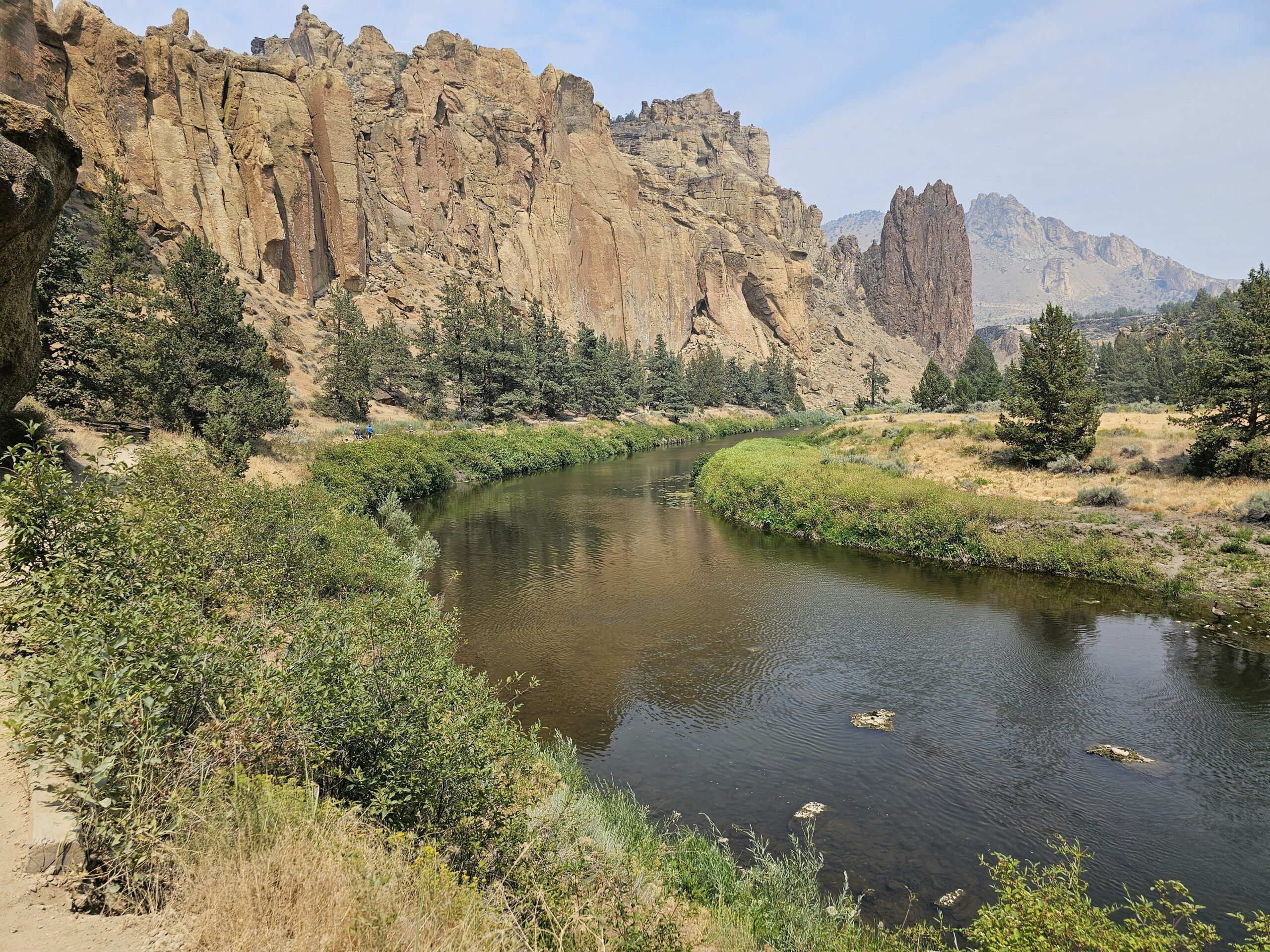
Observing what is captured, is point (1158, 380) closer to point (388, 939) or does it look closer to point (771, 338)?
point (771, 338)

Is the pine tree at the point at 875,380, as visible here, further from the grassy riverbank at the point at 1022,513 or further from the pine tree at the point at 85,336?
the pine tree at the point at 85,336

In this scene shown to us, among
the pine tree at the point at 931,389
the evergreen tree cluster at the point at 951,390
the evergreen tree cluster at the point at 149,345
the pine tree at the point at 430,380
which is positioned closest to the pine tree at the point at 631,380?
Answer: the pine tree at the point at 430,380

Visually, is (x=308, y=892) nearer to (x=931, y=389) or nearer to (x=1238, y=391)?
(x=1238, y=391)

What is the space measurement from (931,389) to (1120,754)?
7887 cm

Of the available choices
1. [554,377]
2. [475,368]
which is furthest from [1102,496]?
[554,377]

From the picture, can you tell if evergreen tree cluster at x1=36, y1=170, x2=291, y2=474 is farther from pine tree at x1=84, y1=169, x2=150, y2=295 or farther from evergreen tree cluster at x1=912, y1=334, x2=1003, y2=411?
evergreen tree cluster at x1=912, y1=334, x2=1003, y2=411

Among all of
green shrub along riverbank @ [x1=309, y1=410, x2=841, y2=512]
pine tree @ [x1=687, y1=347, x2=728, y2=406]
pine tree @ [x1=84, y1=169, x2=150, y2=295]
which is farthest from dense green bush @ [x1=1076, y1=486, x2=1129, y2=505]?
pine tree @ [x1=687, y1=347, x2=728, y2=406]

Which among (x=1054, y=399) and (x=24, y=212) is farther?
(x=1054, y=399)

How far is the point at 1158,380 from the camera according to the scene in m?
74.7

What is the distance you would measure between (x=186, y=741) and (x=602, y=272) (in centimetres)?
11683

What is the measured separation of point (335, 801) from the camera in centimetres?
621

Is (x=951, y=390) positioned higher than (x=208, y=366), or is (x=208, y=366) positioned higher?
(x=951, y=390)

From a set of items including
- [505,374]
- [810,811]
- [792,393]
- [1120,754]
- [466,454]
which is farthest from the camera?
[792,393]

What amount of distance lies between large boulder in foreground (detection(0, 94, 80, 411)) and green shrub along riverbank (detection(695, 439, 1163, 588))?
27.6 metres
